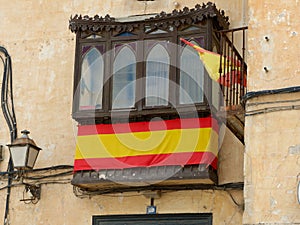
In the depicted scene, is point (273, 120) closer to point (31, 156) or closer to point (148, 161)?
point (148, 161)

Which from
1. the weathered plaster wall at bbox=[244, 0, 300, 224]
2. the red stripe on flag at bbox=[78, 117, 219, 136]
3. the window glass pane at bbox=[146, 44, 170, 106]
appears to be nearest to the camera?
the weathered plaster wall at bbox=[244, 0, 300, 224]

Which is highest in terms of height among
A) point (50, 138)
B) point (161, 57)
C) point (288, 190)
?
point (161, 57)

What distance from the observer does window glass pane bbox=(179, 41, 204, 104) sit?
1102 centimetres

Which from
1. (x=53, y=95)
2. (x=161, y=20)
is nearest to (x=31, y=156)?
(x=53, y=95)

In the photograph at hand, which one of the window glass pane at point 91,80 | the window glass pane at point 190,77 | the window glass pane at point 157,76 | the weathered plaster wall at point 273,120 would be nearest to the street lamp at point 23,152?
the window glass pane at point 91,80

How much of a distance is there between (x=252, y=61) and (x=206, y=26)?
164cm

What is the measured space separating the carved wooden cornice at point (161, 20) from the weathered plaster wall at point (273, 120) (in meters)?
1.37

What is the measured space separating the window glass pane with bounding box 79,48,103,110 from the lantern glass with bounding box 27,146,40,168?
1011 mm

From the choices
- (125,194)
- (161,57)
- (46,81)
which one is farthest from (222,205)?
(46,81)

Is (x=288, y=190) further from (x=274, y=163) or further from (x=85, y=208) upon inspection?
(x=85, y=208)

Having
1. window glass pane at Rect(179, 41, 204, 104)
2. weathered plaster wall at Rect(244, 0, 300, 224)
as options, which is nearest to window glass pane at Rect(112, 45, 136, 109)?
window glass pane at Rect(179, 41, 204, 104)

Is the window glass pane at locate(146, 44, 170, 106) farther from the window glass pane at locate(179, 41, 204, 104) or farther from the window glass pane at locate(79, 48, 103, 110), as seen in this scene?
the window glass pane at locate(79, 48, 103, 110)

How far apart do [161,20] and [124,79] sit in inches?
40.1

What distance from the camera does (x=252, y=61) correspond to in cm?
977
